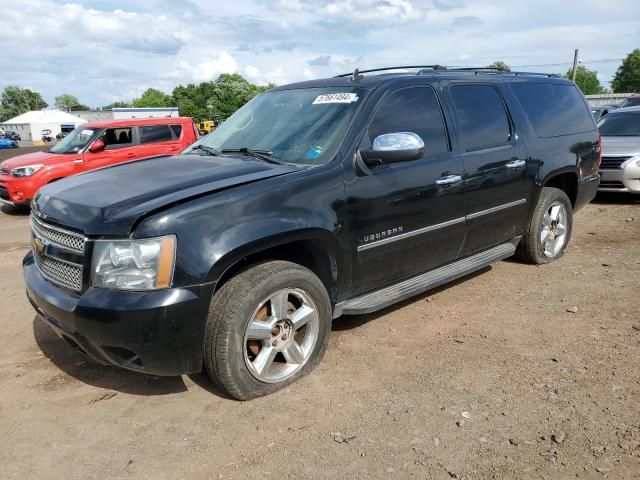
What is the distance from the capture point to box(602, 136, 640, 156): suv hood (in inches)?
353

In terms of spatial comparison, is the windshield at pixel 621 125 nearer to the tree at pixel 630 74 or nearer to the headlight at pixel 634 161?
the headlight at pixel 634 161

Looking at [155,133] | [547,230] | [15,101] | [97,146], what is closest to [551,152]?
[547,230]

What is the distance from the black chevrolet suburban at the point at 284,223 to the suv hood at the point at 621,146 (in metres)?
4.99

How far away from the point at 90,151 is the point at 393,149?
8332mm

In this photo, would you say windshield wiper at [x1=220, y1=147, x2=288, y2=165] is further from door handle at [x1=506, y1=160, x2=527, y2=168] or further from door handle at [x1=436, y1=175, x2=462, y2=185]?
door handle at [x1=506, y1=160, x2=527, y2=168]

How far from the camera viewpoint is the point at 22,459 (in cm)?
268

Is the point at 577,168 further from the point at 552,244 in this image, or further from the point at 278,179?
the point at 278,179

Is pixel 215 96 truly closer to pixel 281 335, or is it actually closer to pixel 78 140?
pixel 78 140

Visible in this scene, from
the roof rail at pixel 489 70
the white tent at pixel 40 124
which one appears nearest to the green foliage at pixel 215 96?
the white tent at pixel 40 124

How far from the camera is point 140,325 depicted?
2678mm

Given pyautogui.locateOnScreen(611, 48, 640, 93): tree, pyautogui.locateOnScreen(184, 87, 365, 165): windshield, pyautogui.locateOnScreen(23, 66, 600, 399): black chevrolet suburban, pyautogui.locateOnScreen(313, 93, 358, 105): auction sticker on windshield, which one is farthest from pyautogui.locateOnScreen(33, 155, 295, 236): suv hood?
pyautogui.locateOnScreen(611, 48, 640, 93): tree

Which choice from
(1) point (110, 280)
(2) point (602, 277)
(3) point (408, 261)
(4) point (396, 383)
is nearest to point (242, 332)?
(1) point (110, 280)

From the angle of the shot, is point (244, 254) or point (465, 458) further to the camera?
point (244, 254)

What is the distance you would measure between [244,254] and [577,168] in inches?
164
